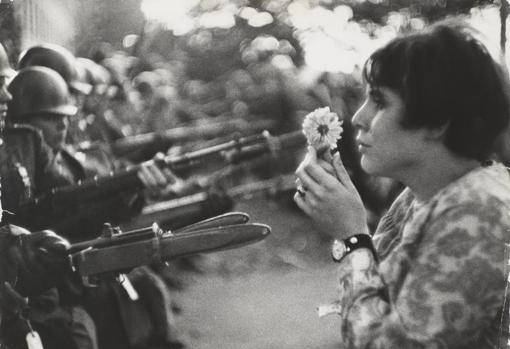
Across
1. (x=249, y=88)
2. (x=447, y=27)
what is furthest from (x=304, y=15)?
(x=447, y=27)

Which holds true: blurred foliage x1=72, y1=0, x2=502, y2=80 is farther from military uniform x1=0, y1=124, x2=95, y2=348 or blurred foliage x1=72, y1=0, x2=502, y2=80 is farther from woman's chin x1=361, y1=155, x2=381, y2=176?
woman's chin x1=361, y1=155, x2=381, y2=176

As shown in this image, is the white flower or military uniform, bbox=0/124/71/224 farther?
military uniform, bbox=0/124/71/224

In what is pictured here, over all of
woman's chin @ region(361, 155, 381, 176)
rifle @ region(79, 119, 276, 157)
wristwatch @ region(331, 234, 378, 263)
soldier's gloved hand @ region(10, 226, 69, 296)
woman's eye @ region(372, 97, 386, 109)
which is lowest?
soldier's gloved hand @ region(10, 226, 69, 296)

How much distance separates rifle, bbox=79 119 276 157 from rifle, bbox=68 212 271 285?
27 cm

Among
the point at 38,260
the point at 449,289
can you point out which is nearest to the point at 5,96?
the point at 38,260

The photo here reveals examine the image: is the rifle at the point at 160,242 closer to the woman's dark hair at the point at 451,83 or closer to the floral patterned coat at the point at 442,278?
the floral patterned coat at the point at 442,278

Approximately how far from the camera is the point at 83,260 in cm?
191

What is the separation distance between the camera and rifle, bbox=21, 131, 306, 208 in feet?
6.29

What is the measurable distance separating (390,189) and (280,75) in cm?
51

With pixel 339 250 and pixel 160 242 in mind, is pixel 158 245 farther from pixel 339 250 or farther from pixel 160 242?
pixel 339 250

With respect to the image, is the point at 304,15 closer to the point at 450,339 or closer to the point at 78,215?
the point at 78,215

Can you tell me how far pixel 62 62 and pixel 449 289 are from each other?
1.43 metres

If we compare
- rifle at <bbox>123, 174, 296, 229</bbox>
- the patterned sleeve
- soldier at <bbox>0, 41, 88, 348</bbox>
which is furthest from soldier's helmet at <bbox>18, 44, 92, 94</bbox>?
the patterned sleeve

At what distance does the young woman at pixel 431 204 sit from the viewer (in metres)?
1.21
